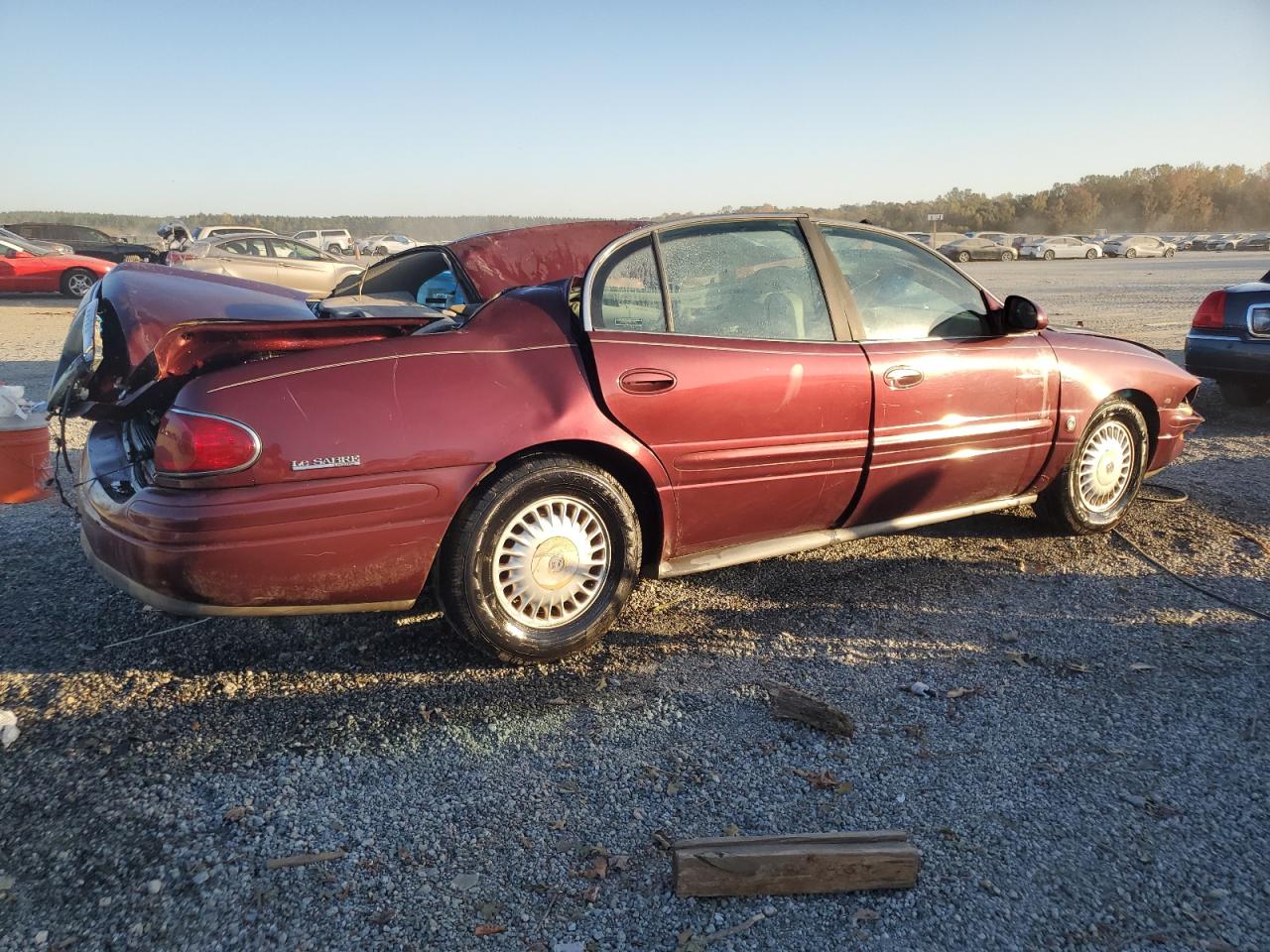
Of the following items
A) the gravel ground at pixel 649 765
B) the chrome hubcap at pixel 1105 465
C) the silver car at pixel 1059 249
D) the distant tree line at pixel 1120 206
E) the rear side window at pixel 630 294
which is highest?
the distant tree line at pixel 1120 206

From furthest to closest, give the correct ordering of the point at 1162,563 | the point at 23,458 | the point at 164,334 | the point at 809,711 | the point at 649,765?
the point at 23,458, the point at 1162,563, the point at 164,334, the point at 809,711, the point at 649,765

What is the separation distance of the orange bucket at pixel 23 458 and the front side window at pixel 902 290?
13.2 ft

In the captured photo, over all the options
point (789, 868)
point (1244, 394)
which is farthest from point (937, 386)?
point (1244, 394)

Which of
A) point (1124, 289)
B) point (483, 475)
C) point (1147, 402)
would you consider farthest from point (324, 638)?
point (1124, 289)

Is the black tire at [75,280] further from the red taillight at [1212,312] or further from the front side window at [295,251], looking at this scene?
the red taillight at [1212,312]

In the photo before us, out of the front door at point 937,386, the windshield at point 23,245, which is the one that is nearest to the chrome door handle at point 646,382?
the front door at point 937,386

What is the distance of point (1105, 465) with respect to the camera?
4.49 meters

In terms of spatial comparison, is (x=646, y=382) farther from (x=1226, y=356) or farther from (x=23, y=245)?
(x=23, y=245)

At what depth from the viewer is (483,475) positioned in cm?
295

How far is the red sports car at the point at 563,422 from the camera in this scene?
8.97 feet

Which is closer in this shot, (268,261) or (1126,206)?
(268,261)

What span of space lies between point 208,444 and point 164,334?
30.2 inches

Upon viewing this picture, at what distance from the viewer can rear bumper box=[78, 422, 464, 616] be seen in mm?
2674

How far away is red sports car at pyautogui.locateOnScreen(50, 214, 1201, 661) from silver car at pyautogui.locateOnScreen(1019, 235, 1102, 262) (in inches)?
1855
